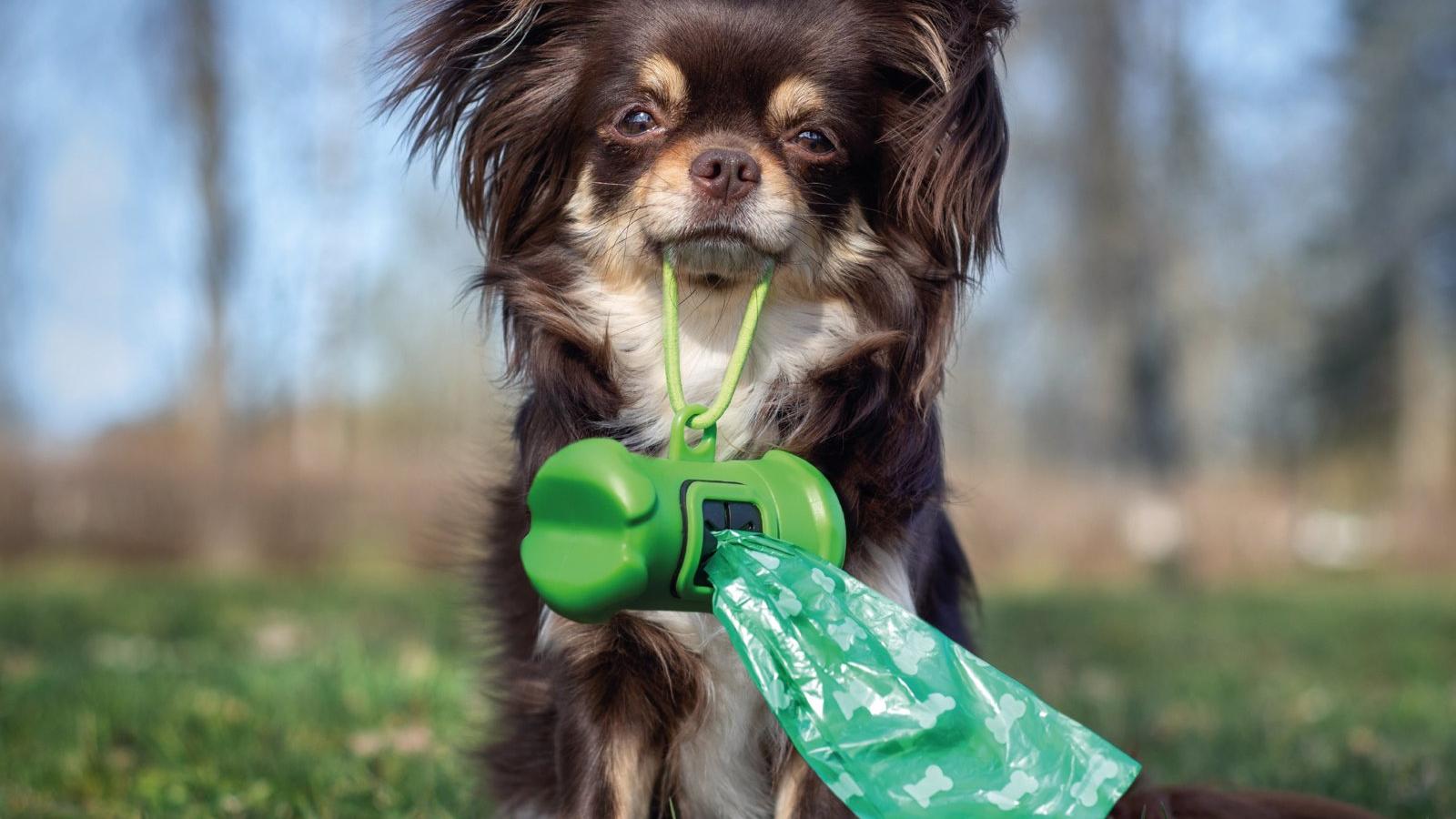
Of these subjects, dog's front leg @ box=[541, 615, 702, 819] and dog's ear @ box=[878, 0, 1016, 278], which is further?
dog's ear @ box=[878, 0, 1016, 278]

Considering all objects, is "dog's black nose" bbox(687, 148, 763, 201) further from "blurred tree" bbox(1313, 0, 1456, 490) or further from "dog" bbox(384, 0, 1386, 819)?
"blurred tree" bbox(1313, 0, 1456, 490)

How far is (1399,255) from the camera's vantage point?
21547 millimetres

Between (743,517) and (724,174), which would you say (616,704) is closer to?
(743,517)

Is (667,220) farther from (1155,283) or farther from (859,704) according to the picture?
(1155,283)

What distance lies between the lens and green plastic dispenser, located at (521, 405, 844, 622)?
1.89 m

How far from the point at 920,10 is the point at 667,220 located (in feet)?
2.62

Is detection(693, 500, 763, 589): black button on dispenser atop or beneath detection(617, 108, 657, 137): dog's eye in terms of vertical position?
beneath

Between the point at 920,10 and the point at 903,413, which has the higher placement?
the point at 920,10

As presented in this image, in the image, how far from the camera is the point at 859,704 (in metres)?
1.88

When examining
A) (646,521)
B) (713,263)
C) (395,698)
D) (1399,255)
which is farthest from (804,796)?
(1399,255)

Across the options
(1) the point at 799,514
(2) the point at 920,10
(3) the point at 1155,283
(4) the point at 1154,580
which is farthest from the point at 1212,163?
(1) the point at 799,514

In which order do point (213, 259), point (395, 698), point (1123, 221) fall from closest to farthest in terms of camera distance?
point (395, 698) < point (213, 259) < point (1123, 221)

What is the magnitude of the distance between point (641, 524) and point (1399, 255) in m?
23.0

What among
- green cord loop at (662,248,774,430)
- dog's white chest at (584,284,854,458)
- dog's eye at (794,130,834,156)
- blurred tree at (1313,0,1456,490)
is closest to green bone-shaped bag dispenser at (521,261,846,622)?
green cord loop at (662,248,774,430)
